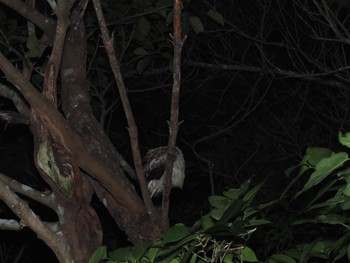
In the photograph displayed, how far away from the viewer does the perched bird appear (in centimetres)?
333

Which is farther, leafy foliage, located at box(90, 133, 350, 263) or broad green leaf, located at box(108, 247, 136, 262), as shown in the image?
broad green leaf, located at box(108, 247, 136, 262)

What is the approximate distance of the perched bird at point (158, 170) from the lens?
3.33 m

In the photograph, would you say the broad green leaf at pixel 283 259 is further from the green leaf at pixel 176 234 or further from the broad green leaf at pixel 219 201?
the green leaf at pixel 176 234

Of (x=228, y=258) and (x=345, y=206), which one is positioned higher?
(x=345, y=206)

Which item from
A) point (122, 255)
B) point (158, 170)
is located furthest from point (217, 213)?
point (158, 170)

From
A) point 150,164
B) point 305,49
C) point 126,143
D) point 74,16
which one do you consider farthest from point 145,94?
point 74,16

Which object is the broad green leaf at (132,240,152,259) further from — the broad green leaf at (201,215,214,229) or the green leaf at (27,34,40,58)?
the green leaf at (27,34,40,58)

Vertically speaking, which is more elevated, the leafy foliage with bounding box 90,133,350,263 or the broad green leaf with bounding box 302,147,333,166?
the broad green leaf with bounding box 302,147,333,166

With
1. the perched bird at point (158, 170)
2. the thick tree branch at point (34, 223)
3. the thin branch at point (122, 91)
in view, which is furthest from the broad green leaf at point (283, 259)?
the perched bird at point (158, 170)

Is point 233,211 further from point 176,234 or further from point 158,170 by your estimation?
point 158,170

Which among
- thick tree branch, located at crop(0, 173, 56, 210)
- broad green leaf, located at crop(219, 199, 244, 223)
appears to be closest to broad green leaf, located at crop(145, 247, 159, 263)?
broad green leaf, located at crop(219, 199, 244, 223)

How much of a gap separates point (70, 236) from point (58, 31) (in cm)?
69

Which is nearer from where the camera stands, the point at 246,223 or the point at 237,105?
the point at 246,223

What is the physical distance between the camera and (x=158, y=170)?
3348mm
